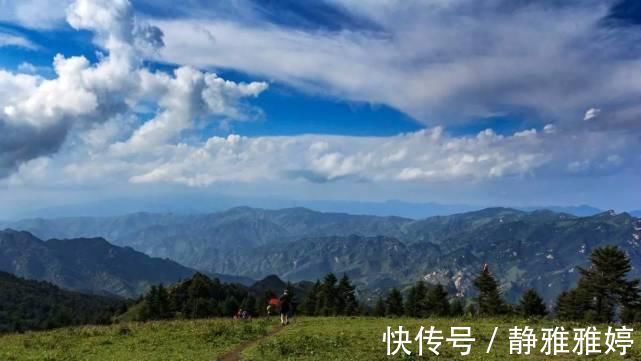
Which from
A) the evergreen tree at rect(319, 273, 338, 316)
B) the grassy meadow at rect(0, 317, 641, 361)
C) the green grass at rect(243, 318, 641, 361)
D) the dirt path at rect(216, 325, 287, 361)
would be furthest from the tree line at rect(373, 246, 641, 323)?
the dirt path at rect(216, 325, 287, 361)

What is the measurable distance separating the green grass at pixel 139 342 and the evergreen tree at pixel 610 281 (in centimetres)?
5955

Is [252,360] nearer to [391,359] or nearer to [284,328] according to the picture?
[391,359]

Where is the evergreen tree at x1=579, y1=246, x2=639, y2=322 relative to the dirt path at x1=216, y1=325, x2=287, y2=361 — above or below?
above

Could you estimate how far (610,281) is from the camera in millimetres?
83938

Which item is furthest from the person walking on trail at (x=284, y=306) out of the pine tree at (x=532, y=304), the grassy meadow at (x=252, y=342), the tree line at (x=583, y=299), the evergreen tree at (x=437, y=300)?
the evergreen tree at (x=437, y=300)

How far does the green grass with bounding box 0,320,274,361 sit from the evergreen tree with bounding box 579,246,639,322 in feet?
195

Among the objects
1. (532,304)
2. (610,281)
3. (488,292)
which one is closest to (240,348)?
(610,281)

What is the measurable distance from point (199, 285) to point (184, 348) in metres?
139

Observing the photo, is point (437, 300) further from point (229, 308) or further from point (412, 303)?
point (229, 308)

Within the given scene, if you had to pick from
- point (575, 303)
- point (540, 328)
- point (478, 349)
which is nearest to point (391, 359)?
point (478, 349)

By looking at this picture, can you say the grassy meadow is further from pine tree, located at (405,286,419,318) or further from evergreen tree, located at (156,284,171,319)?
evergreen tree, located at (156,284,171,319)

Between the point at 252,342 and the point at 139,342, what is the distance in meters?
7.84

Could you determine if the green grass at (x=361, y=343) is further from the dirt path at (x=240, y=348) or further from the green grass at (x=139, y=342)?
the green grass at (x=139, y=342)

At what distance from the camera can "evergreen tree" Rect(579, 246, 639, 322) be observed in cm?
8331
